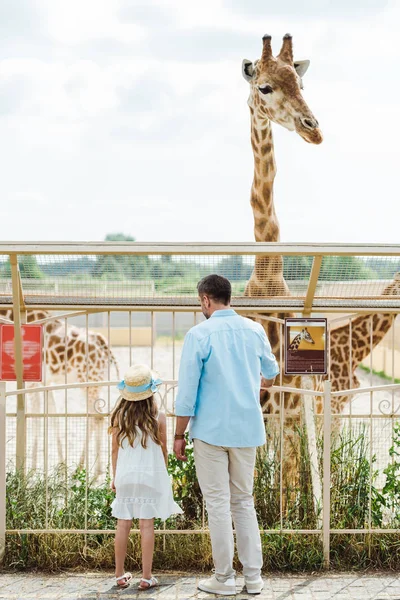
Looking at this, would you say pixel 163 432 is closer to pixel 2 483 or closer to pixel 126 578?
pixel 126 578

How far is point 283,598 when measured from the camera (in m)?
4.89

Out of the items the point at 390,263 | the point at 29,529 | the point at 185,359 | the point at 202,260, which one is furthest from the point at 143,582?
the point at 390,263

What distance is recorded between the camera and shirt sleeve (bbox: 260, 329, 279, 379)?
501 cm

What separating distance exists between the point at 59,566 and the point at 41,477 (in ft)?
2.89

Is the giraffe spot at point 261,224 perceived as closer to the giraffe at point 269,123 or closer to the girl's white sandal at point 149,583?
the giraffe at point 269,123

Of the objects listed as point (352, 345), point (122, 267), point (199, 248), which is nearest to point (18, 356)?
point (122, 267)

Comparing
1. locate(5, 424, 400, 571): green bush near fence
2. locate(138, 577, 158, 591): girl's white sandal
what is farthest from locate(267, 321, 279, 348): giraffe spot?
locate(138, 577, 158, 591): girl's white sandal

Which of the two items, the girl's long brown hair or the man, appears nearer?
the man

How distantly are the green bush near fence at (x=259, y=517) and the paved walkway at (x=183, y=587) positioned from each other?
0.15 meters

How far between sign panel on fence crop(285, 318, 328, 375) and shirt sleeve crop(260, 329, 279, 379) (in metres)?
1.27

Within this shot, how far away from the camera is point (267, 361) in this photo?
505 cm

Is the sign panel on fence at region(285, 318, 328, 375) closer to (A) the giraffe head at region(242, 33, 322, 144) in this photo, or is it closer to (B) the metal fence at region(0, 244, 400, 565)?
(B) the metal fence at region(0, 244, 400, 565)

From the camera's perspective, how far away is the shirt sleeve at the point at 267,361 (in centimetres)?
501

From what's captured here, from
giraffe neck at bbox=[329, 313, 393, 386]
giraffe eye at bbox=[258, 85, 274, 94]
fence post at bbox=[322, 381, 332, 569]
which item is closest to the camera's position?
fence post at bbox=[322, 381, 332, 569]
